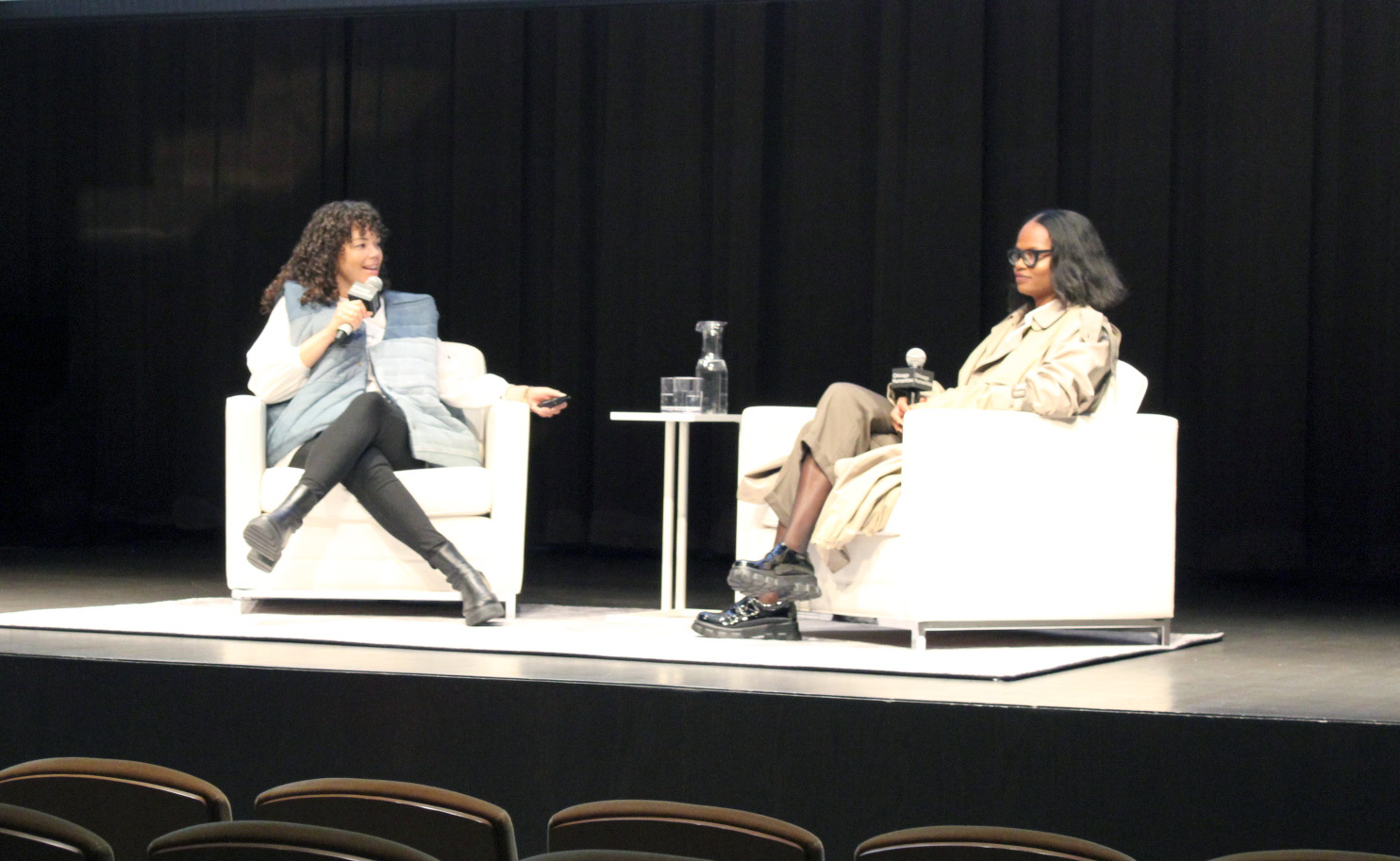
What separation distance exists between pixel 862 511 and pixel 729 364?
276 cm

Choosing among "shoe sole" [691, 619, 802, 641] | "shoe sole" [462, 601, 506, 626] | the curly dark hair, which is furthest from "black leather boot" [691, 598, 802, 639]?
the curly dark hair

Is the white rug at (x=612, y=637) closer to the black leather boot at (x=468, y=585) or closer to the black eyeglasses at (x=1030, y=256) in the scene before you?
the black leather boot at (x=468, y=585)

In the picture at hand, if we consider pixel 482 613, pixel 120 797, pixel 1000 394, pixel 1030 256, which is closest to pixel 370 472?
pixel 482 613

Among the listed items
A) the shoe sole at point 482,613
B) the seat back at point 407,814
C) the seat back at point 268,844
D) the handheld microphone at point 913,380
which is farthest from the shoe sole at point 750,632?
the seat back at point 268,844

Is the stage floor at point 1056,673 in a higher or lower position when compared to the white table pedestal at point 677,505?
lower

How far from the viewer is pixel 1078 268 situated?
3695 mm

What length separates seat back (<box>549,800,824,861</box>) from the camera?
1087mm

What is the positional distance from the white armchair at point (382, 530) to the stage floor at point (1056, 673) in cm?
26

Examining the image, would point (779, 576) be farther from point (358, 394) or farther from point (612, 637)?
point (358, 394)

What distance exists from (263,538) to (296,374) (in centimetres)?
48

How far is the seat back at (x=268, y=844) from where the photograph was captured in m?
0.91

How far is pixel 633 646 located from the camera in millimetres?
3283

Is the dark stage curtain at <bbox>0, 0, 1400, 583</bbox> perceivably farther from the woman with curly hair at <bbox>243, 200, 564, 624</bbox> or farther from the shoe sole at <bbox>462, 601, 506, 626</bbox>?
the shoe sole at <bbox>462, 601, 506, 626</bbox>

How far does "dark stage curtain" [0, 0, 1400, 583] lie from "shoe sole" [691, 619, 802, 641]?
97.9 inches
